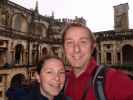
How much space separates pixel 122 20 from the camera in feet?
85.6

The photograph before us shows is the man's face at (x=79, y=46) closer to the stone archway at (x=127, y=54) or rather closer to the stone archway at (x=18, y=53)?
the stone archway at (x=18, y=53)

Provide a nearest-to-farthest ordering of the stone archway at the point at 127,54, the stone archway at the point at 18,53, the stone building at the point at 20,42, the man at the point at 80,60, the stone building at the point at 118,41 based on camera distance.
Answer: the man at the point at 80,60 → the stone building at the point at 20,42 → the stone archway at the point at 18,53 → the stone archway at the point at 127,54 → the stone building at the point at 118,41

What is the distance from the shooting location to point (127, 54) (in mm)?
25250

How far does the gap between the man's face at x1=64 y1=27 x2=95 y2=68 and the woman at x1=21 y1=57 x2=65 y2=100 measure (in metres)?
0.40

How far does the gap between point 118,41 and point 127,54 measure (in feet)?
6.29

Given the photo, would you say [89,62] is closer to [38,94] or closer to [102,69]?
[102,69]

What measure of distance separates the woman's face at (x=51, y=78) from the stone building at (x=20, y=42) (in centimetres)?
1501

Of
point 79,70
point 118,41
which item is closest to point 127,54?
point 118,41

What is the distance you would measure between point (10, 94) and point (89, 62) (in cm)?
115

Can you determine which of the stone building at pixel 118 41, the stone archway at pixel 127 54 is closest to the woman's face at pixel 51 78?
the stone building at pixel 118 41

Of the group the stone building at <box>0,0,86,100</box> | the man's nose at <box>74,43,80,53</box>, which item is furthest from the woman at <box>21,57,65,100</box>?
the stone building at <box>0,0,86,100</box>

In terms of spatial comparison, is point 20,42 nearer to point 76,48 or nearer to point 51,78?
point 51,78

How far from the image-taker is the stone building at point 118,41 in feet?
82.2

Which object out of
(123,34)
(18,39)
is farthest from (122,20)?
(18,39)
